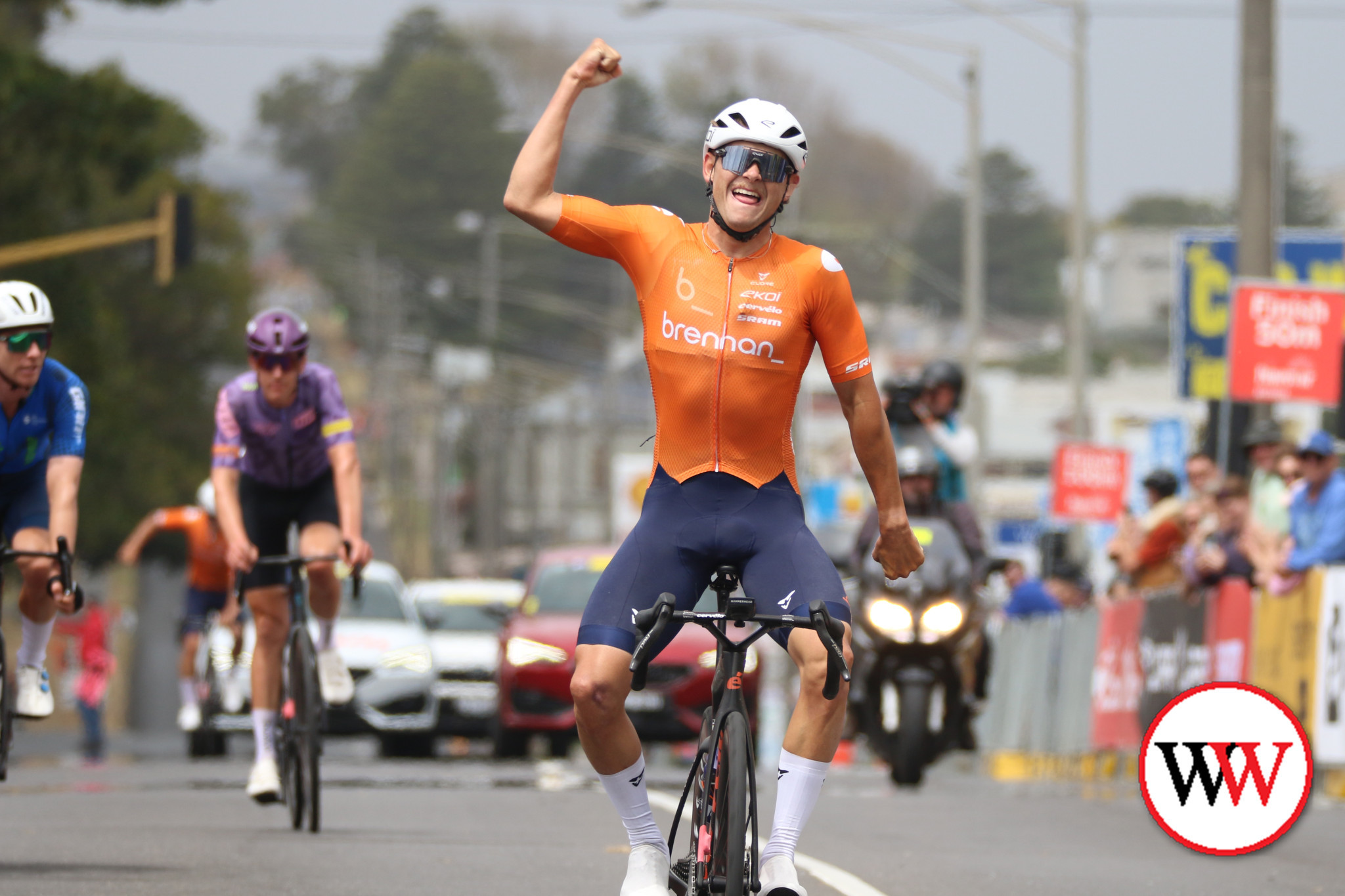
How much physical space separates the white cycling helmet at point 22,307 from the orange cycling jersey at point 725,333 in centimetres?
293

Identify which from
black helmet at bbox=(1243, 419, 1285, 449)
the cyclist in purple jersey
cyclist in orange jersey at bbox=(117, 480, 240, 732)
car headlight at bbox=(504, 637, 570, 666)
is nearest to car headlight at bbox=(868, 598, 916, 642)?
the cyclist in purple jersey

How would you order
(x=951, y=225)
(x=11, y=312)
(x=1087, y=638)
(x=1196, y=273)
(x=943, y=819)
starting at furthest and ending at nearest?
(x=951, y=225) < (x=1196, y=273) < (x=1087, y=638) < (x=943, y=819) < (x=11, y=312)

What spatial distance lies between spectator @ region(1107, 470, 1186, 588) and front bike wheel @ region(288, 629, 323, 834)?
8481mm

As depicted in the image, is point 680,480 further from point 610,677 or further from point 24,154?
point 24,154

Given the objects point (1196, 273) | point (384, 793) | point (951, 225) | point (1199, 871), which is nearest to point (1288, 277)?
point (1196, 273)

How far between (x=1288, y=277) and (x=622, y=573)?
20391 millimetres

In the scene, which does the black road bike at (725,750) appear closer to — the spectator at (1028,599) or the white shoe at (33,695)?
the white shoe at (33,695)

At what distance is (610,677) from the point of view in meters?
6.76

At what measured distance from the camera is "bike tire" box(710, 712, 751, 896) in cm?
625

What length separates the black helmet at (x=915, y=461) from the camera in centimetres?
1354

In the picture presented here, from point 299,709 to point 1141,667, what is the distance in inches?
317

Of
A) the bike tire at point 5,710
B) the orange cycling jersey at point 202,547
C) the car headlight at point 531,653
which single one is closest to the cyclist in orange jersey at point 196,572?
the orange cycling jersey at point 202,547

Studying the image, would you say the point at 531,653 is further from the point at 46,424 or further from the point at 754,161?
the point at 754,161

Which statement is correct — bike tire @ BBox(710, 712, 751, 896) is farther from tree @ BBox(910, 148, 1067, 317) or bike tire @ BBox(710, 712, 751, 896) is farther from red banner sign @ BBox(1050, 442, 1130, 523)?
tree @ BBox(910, 148, 1067, 317)
